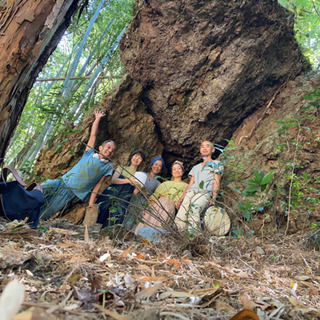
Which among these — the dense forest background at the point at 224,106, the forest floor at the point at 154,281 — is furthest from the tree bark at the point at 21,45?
the dense forest background at the point at 224,106

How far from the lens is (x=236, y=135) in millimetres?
5891

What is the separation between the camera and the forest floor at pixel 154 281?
93cm

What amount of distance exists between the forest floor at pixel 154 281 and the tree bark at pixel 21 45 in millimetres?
892

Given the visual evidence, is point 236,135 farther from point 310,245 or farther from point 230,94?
point 310,245

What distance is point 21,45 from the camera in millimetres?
1932

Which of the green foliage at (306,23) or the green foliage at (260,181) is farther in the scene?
the green foliage at (306,23)

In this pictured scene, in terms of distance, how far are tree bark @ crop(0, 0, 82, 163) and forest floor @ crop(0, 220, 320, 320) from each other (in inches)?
35.1

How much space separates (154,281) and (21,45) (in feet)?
5.71

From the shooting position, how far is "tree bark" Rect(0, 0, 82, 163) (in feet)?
6.28

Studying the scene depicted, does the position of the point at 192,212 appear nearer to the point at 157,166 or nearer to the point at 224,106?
the point at 157,166

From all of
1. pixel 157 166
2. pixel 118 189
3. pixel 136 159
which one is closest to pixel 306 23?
pixel 157 166

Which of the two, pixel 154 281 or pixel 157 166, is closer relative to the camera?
pixel 154 281

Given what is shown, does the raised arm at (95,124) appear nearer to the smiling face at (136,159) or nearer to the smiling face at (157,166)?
the smiling face at (136,159)

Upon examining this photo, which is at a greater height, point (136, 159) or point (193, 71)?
point (193, 71)
